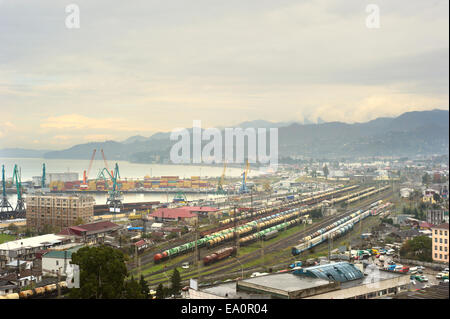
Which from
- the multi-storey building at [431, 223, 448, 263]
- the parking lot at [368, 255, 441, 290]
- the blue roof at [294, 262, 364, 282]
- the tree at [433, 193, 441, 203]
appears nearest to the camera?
the blue roof at [294, 262, 364, 282]

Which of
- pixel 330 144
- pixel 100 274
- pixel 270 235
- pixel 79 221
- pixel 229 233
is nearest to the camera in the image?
pixel 100 274

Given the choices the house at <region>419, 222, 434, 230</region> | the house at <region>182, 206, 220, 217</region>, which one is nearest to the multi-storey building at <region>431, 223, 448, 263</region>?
the house at <region>419, 222, 434, 230</region>

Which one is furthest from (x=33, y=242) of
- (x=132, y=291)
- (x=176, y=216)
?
(x=132, y=291)

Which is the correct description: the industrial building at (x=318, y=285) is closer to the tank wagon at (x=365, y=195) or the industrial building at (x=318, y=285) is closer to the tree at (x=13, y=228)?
the tree at (x=13, y=228)

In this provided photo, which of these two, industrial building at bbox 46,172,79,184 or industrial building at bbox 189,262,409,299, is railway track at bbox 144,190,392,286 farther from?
industrial building at bbox 46,172,79,184

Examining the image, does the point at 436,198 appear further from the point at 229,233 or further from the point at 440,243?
the point at 229,233

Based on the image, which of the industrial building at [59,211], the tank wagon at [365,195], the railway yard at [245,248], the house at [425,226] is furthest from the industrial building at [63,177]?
the house at [425,226]
